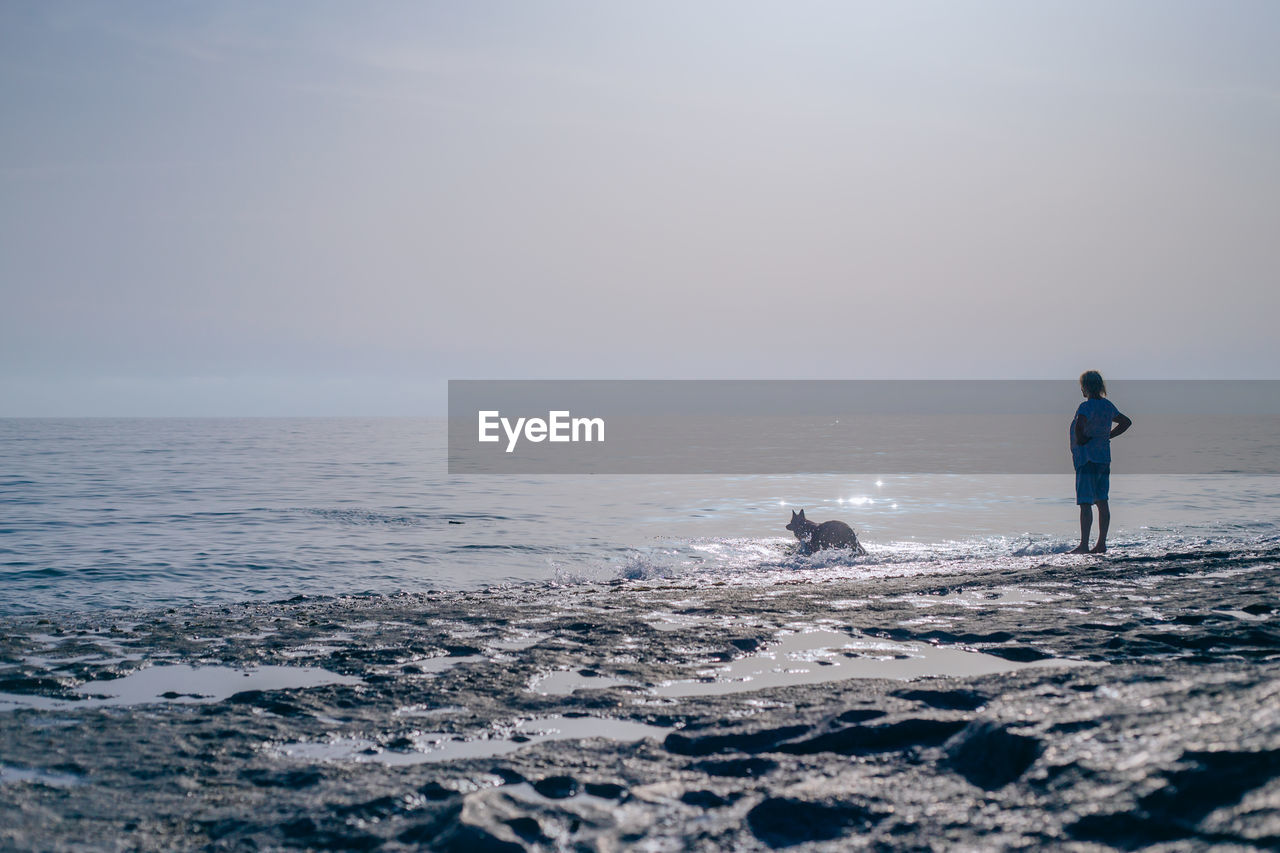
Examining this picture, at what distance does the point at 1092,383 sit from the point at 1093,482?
4.52 feet

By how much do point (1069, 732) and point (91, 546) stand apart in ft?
51.2

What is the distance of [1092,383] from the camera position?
1098cm

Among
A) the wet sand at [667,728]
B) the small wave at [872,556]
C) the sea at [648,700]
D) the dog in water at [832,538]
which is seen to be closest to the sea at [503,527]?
the small wave at [872,556]

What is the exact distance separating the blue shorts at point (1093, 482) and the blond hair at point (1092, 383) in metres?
0.99

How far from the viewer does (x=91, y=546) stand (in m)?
14.0

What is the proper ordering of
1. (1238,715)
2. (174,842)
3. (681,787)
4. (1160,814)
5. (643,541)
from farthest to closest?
(643,541) → (681,787) → (174,842) → (1238,715) → (1160,814)

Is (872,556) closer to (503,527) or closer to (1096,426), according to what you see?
(1096,426)

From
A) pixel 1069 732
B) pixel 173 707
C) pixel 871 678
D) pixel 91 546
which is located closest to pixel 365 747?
pixel 173 707

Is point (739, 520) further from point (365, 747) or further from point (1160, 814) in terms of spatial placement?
point (1160, 814)

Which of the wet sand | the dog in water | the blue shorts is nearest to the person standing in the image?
the blue shorts

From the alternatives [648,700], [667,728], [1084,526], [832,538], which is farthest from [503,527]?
[667,728]

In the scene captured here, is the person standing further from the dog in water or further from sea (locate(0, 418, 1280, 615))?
the dog in water

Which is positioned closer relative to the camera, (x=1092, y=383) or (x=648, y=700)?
(x=648, y=700)

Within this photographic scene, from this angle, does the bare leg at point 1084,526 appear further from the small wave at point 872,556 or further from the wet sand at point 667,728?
the wet sand at point 667,728
